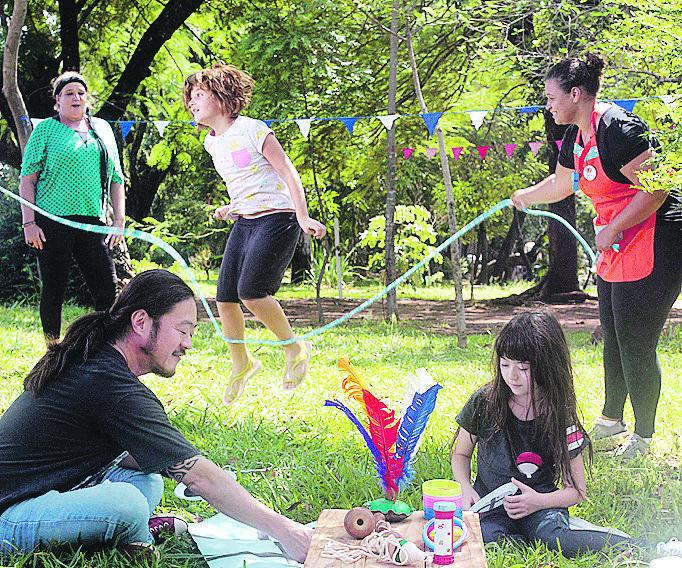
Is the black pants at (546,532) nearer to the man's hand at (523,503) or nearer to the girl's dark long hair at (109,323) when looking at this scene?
the man's hand at (523,503)

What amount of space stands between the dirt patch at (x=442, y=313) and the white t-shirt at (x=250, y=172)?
4203 millimetres

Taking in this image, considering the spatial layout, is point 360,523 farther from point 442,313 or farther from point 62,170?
point 442,313

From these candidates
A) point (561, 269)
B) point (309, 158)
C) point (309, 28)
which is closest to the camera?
point (309, 28)

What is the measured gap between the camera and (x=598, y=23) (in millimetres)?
6816

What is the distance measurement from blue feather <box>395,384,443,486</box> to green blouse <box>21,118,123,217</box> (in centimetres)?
289

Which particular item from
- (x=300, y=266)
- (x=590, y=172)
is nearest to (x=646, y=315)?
(x=590, y=172)

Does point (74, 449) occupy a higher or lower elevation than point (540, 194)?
lower

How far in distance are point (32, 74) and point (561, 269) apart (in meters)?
6.61

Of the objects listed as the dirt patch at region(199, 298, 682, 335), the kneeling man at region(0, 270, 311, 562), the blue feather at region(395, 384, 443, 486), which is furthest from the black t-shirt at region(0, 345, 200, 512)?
the dirt patch at region(199, 298, 682, 335)

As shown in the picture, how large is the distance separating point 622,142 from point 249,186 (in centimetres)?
173

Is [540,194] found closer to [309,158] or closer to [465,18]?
[465,18]

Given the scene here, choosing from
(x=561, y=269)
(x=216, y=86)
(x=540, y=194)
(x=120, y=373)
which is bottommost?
(x=561, y=269)

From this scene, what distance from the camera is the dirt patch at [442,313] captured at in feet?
28.4

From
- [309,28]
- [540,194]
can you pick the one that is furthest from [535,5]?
[540,194]
